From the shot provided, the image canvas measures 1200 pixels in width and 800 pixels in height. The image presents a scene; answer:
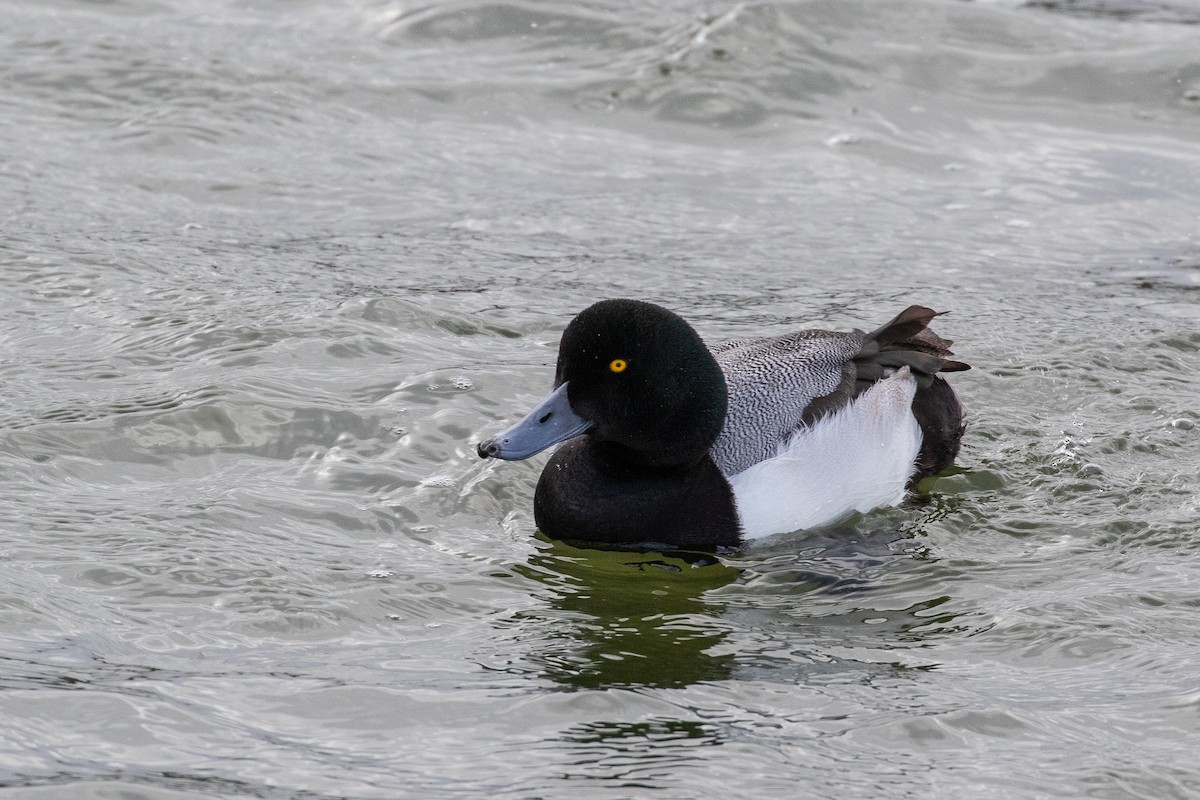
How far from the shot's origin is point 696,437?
6430 mm

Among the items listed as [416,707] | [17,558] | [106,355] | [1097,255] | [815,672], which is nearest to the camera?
[416,707]

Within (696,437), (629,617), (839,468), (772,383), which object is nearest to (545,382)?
(772,383)

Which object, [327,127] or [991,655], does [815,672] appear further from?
[327,127]

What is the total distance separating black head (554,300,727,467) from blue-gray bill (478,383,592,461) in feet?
0.13

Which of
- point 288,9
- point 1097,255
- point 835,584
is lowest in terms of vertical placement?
point 835,584

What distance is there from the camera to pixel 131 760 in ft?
14.8

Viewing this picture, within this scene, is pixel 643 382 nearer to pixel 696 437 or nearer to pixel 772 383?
pixel 696 437

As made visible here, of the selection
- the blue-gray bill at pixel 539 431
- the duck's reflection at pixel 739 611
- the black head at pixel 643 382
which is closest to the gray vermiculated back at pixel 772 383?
the black head at pixel 643 382

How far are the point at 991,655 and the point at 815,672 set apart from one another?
2.15ft

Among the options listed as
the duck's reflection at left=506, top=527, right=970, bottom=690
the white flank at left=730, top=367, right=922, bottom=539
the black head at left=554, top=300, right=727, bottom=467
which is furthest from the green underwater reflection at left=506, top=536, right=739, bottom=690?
the black head at left=554, top=300, right=727, bottom=467

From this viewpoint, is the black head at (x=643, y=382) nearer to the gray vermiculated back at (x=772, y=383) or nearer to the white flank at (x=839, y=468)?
the gray vermiculated back at (x=772, y=383)

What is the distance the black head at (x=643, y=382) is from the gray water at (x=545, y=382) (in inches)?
19.5

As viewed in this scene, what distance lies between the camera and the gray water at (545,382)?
4.86m

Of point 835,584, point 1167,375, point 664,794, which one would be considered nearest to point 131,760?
point 664,794
